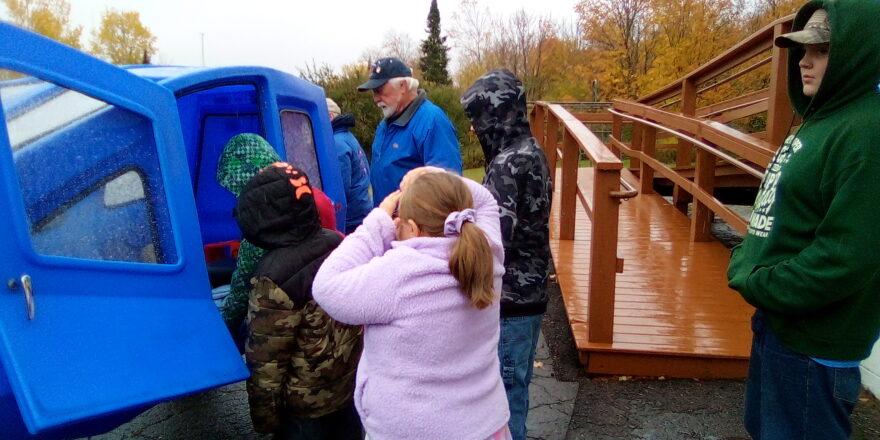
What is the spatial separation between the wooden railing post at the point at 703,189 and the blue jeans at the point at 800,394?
11.7 ft

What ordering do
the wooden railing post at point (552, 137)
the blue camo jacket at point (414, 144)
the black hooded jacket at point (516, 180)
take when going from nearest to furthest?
the black hooded jacket at point (516, 180)
the blue camo jacket at point (414, 144)
the wooden railing post at point (552, 137)

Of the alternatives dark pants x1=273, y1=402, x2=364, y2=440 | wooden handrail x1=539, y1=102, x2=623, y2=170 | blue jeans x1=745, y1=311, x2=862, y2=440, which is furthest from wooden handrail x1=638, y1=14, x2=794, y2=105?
dark pants x1=273, y1=402, x2=364, y2=440

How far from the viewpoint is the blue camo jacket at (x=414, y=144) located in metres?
4.24

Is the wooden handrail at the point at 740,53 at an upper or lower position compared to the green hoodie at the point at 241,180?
upper

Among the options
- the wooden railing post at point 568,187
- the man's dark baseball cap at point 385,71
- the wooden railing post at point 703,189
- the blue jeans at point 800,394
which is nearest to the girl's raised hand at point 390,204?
the blue jeans at point 800,394

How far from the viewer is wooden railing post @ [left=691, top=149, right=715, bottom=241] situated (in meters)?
5.36

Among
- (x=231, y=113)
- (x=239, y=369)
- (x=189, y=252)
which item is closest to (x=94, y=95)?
(x=189, y=252)

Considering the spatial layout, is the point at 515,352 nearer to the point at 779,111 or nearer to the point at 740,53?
the point at 779,111

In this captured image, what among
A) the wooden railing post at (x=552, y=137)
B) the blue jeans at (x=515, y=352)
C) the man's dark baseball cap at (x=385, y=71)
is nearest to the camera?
the blue jeans at (x=515, y=352)

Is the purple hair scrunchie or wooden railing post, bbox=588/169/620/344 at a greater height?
the purple hair scrunchie

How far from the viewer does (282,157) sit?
326 cm

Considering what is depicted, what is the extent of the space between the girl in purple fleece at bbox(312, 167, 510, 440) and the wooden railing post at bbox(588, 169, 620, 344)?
5.90 ft

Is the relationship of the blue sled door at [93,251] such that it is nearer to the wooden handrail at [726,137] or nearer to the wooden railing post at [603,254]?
the wooden railing post at [603,254]

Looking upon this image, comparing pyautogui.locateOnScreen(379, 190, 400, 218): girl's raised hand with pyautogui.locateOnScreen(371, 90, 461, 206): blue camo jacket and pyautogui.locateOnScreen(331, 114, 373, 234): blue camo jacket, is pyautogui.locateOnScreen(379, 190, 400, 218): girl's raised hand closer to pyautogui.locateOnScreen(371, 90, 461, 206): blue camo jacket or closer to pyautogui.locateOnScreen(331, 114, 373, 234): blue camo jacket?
pyautogui.locateOnScreen(371, 90, 461, 206): blue camo jacket
